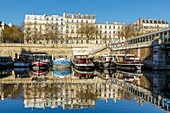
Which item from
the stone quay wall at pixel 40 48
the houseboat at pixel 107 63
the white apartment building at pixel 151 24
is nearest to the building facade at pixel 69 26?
the white apartment building at pixel 151 24

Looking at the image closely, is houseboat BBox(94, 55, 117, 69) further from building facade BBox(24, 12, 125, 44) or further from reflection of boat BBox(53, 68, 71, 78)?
building facade BBox(24, 12, 125, 44)

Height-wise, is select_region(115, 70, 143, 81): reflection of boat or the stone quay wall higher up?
the stone quay wall

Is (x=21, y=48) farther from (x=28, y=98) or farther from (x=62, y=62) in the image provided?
(x=28, y=98)

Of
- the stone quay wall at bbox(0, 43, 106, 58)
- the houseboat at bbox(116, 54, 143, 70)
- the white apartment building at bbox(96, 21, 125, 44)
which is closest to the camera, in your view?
the houseboat at bbox(116, 54, 143, 70)

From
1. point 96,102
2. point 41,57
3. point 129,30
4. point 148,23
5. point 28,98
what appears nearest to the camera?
point 96,102

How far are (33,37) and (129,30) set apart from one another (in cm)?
4136

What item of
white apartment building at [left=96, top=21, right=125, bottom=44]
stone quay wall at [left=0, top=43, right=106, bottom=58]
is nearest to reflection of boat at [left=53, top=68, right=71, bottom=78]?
stone quay wall at [left=0, top=43, right=106, bottom=58]

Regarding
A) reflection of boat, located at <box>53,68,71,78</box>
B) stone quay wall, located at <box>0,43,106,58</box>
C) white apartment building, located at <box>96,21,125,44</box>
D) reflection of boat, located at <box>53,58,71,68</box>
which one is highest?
white apartment building, located at <box>96,21,125,44</box>

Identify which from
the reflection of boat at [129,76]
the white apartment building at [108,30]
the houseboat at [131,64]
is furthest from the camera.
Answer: the white apartment building at [108,30]

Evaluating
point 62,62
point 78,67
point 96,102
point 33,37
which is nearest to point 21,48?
point 33,37

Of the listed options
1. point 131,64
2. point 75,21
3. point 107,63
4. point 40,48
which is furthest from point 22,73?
point 75,21

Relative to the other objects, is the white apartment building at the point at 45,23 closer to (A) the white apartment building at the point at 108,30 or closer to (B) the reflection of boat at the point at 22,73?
(A) the white apartment building at the point at 108,30

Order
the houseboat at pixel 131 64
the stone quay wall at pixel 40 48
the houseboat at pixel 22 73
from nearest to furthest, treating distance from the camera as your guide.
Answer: the houseboat at pixel 22 73 → the houseboat at pixel 131 64 → the stone quay wall at pixel 40 48

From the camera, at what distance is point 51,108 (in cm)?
1648
